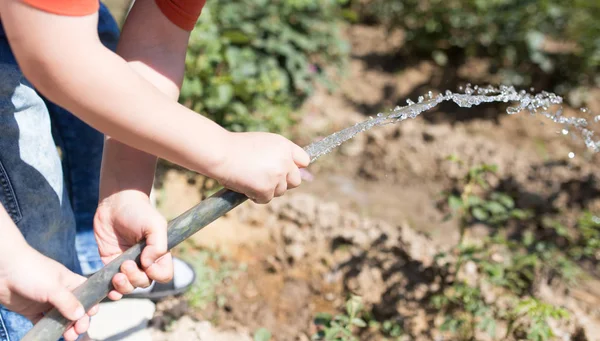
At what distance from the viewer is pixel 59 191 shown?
135 cm

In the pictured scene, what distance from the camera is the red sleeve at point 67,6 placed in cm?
87

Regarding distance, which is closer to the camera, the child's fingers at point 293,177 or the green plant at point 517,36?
the child's fingers at point 293,177

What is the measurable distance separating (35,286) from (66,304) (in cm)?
7

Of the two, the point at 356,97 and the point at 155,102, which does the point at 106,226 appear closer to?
the point at 155,102

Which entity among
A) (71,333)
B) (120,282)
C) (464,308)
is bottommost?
(464,308)

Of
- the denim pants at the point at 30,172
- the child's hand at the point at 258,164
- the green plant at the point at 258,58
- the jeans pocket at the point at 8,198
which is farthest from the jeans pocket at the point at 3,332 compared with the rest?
the green plant at the point at 258,58

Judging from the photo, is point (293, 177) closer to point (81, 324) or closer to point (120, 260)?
point (120, 260)

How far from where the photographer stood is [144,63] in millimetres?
1346

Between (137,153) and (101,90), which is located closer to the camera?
(101,90)

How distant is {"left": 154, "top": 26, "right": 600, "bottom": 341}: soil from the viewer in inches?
73.8

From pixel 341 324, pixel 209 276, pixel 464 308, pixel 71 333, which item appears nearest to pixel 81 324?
pixel 71 333

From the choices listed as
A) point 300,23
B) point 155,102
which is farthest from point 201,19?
point 155,102

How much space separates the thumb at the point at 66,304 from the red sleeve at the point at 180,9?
0.66m

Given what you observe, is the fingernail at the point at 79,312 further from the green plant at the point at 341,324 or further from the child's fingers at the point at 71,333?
the green plant at the point at 341,324
